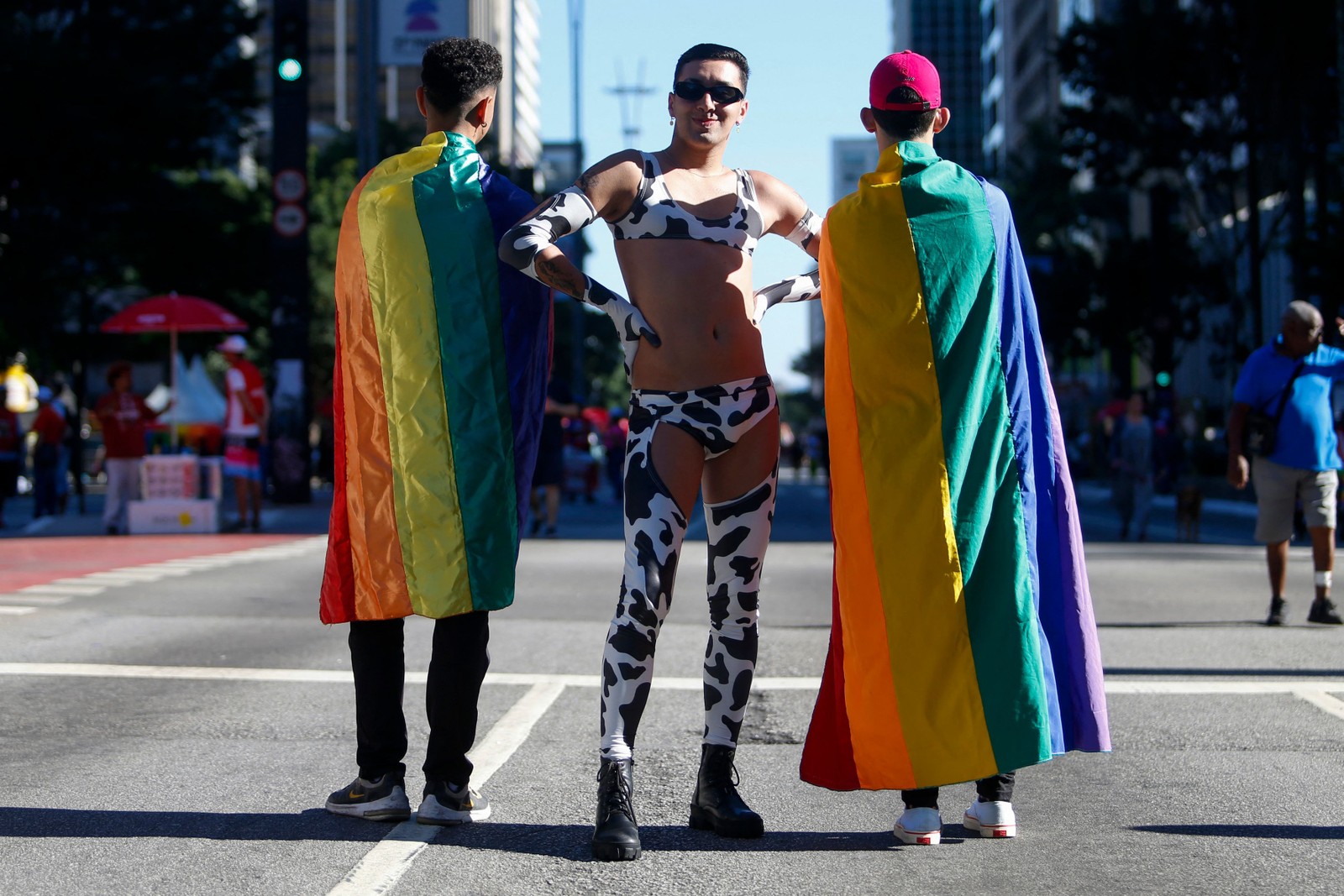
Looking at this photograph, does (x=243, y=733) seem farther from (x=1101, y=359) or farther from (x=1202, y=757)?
(x=1101, y=359)

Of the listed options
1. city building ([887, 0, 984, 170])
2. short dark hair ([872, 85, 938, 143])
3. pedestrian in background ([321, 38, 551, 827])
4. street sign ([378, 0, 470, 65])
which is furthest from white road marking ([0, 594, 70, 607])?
city building ([887, 0, 984, 170])

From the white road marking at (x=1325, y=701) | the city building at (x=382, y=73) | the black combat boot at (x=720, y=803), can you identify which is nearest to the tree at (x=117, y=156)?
the white road marking at (x=1325, y=701)

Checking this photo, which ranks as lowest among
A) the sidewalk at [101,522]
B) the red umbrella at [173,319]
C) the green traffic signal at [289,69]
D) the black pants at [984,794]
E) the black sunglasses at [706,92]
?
the sidewalk at [101,522]

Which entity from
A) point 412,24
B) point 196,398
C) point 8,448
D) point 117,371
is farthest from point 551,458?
point 196,398

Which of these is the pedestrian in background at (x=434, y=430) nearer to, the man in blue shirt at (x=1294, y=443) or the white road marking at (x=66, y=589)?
the man in blue shirt at (x=1294, y=443)

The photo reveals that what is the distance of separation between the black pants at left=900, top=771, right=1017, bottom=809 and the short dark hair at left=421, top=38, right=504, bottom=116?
215 cm

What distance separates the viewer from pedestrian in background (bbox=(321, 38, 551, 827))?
4.46 m

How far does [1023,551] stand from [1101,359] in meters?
78.4

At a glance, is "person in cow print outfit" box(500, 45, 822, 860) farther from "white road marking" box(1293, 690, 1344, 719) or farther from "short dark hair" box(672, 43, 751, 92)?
"white road marking" box(1293, 690, 1344, 719)

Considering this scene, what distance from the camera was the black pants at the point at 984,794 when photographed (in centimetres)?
437

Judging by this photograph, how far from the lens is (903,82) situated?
4367 mm

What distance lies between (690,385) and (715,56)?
0.89 metres

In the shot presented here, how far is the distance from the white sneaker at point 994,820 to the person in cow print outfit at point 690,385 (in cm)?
57

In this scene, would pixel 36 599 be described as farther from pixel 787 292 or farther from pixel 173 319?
pixel 173 319
